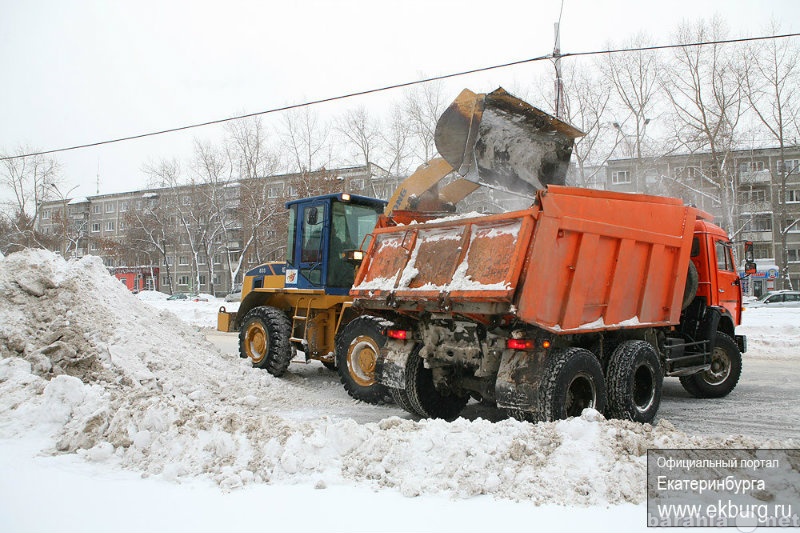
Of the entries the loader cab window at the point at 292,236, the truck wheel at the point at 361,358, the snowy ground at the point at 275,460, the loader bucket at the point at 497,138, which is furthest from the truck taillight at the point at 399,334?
the loader cab window at the point at 292,236

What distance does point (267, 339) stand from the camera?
945 cm

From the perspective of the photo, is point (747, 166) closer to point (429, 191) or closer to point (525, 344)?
point (429, 191)

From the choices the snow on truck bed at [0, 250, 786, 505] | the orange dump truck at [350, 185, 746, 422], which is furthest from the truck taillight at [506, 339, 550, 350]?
the snow on truck bed at [0, 250, 786, 505]

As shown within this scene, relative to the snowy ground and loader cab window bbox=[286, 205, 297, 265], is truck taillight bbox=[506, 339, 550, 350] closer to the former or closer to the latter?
the snowy ground

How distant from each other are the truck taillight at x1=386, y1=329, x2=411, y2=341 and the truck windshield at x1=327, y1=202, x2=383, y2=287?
2555mm

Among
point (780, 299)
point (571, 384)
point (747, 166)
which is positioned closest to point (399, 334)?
point (571, 384)

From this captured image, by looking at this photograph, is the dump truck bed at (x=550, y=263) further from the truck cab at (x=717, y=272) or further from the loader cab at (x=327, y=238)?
the loader cab at (x=327, y=238)

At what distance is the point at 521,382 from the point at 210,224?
44920mm

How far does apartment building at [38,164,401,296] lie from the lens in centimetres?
4116

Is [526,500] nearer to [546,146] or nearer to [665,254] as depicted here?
[665,254]

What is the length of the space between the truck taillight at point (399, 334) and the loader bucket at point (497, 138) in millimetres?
2097

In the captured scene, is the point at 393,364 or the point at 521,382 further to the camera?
the point at 393,364

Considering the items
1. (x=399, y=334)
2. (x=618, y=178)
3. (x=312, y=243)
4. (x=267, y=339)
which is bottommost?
(x=267, y=339)

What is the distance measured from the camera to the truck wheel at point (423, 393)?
668 cm
